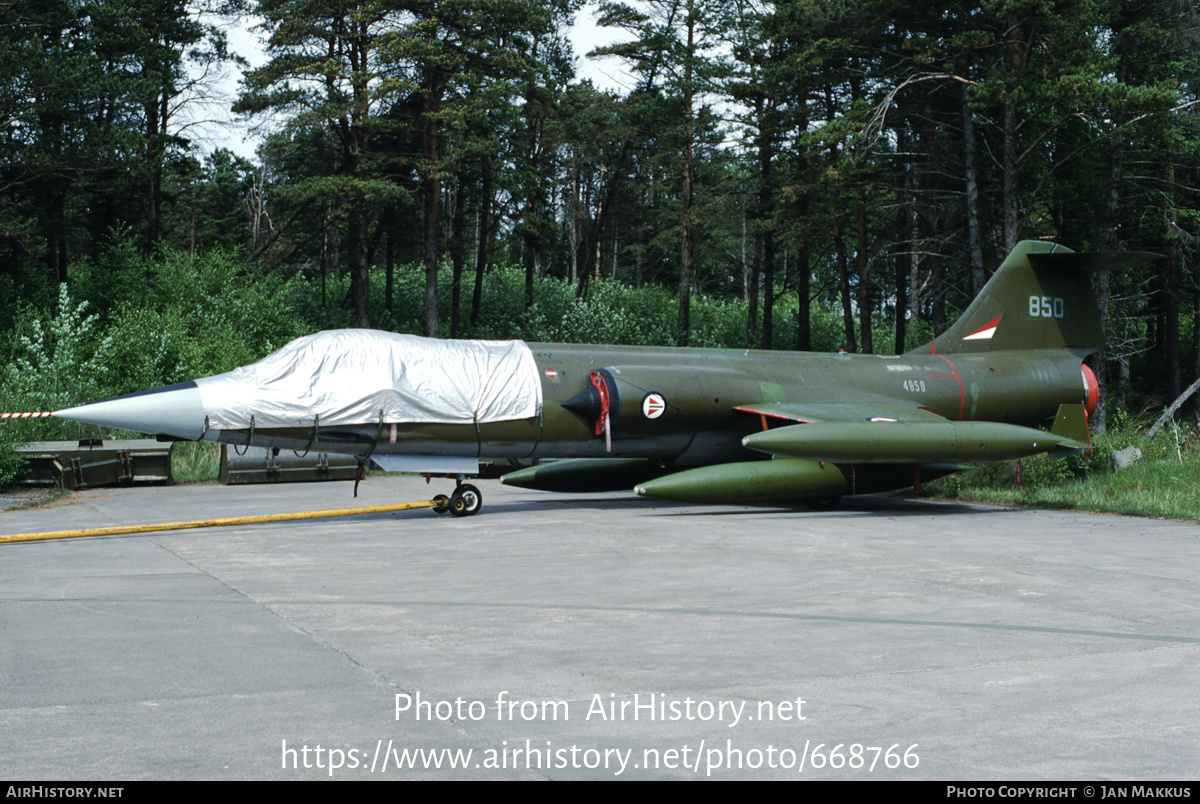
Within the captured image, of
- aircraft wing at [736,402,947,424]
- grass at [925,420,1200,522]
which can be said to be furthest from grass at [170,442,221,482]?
grass at [925,420,1200,522]

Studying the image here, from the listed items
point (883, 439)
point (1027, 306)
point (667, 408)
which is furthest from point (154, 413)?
point (1027, 306)

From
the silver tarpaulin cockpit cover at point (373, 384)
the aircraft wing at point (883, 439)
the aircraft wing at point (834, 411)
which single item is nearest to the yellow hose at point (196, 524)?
the silver tarpaulin cockpit cover at point (373, 384)

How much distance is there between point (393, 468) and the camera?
12.2 m

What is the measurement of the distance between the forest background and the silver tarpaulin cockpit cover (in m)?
8.62

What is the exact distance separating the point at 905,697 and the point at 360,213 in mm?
30884

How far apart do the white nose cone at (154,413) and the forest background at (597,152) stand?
27.3ft

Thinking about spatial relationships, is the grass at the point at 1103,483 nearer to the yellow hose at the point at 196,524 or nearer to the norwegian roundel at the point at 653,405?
the norwegian roundel at the point at 653,405

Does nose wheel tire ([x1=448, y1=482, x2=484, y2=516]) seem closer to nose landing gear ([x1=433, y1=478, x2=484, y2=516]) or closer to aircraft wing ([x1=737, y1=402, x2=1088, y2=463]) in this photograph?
nose landing gear ([x1=433, y1=478, x2=484, y2=516])

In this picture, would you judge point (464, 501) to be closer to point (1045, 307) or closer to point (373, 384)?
point (373, 384)

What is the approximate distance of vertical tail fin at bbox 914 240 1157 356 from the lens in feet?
55.8

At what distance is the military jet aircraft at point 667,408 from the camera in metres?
11.9
